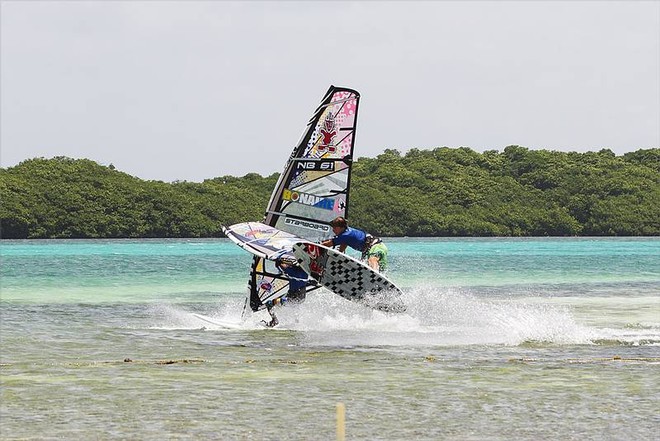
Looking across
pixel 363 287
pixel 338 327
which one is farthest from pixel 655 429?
pixel 338 327

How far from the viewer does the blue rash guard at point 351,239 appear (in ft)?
47.5

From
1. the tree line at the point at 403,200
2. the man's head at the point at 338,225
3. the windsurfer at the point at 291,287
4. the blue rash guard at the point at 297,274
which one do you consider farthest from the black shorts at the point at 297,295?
the tree line at the point at 403,200

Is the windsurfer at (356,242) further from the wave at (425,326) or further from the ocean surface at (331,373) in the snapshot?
the ocean surface at (331,373)

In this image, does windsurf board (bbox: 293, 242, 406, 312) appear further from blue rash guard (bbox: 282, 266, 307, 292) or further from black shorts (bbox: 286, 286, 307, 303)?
black shorts (bbox: 286, 286, 307, 303)

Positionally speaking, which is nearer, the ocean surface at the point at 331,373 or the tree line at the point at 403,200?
the ocean surface at the point at 331,373

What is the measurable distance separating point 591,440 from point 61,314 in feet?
42.9

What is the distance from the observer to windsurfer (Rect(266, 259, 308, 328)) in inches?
596

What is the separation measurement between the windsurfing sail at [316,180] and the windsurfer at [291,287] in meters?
0.19

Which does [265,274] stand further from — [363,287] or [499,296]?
[499,296]

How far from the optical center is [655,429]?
8.20m

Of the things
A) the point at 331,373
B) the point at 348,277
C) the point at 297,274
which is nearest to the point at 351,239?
the point at 348,277

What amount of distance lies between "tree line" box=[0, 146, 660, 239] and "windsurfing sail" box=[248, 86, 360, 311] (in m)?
92.7

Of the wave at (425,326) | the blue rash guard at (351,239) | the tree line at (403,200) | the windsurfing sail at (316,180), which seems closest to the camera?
the wave at (425,326)

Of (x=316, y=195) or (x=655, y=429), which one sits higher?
(x=316, y=195)
